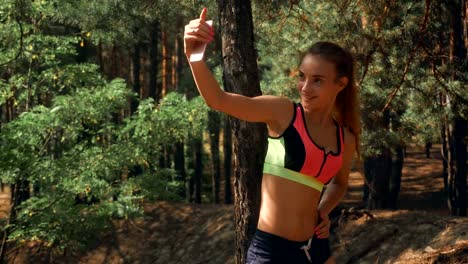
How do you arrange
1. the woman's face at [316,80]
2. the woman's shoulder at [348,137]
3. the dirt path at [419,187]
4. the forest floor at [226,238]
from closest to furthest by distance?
the woman's face at [316,80]
the woman's shoulder at [348,137]
the forest floor at [226,238]
the dirt path at [419,187]

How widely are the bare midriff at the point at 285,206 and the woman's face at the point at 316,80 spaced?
40 cm

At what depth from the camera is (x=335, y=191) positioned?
11.4 ft

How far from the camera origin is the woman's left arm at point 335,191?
10.5 ft

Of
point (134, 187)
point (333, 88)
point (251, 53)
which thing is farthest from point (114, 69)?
point (333, 88)

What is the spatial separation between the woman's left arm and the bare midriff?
0.58 feet

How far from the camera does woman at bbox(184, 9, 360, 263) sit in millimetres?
2920

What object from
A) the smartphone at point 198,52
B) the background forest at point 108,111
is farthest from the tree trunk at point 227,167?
the smartphone at point 198,52

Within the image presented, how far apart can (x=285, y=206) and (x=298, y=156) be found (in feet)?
0.84

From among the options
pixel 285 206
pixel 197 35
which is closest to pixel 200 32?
pixel 197 35

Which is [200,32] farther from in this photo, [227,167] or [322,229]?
[227,167]

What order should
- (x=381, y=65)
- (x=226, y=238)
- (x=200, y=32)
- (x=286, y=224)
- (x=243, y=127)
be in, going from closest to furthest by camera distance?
(x=200, y=32) → (x=286, y=224) → (x=243, y=127) → (x=381, y=65) → (x=226, y=238)

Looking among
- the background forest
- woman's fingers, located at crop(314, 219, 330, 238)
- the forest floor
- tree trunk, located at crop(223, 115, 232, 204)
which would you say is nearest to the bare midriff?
woman's fingers, located at crop(314, 219, 330, 238)

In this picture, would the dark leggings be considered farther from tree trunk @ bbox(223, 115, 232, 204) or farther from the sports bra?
tree trunk @ bbox(223, 115, 232, 204)

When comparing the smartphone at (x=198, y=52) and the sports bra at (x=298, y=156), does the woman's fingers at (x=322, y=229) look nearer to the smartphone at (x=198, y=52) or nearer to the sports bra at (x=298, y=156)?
the sports bra at (x=298, y=156)
